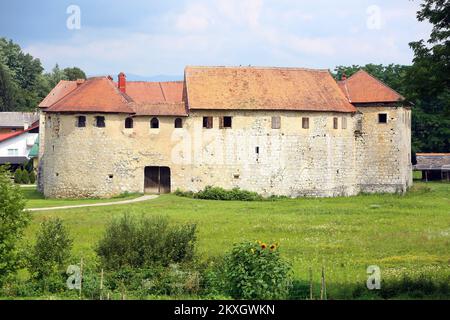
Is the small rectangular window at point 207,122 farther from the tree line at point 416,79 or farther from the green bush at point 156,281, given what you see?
the green bush at point 156,281

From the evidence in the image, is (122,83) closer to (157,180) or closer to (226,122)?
(157,180)

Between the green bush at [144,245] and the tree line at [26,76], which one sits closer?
the green bush at [144,245]

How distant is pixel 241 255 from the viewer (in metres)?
21.8

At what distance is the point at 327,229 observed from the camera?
37844 millimetres

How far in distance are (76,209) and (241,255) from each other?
85.5 ft

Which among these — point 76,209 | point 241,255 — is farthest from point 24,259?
point 76,209

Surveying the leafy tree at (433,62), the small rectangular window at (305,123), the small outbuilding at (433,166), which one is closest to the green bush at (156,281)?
the leafy tree at (433,62)

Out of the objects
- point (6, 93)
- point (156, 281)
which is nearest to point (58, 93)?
point (156, 281)

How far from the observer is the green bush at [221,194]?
54.7 metres

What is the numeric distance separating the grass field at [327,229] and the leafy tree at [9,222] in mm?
4805

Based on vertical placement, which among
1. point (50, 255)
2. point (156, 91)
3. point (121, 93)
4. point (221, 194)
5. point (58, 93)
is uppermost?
point (58, 93)

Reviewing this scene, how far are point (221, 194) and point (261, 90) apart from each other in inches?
361

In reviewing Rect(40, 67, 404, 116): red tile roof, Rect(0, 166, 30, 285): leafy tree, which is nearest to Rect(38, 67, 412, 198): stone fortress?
Rect(40, 67, 404, 116): red tile roof
